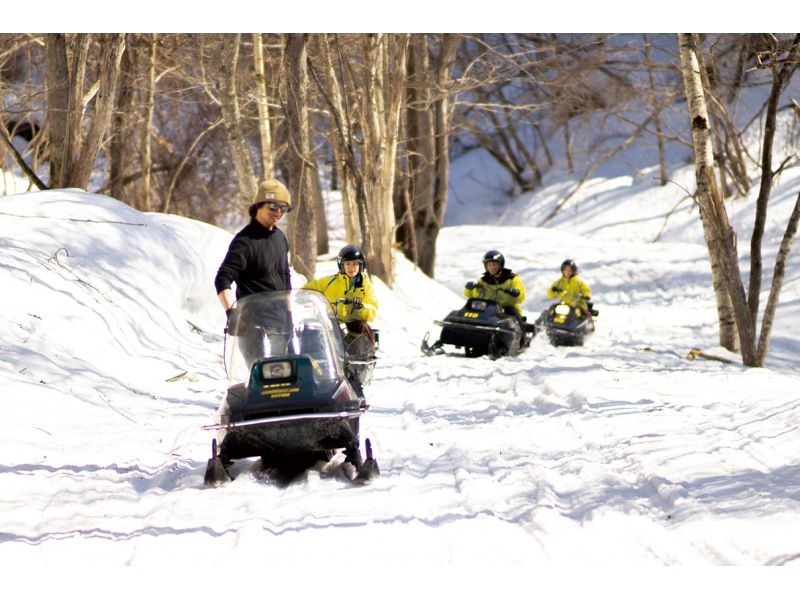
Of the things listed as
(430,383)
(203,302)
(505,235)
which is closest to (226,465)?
(430,383)

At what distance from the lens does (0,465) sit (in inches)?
297

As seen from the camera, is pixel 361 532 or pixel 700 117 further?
pixel 700 117

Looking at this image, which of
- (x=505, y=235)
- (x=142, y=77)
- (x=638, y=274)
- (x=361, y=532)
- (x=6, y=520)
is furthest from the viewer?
(x=505, y=235)

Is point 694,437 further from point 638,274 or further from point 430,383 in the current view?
point 638,274

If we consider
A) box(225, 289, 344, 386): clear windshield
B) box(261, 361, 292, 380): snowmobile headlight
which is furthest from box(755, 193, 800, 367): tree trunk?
box(261, 361, 292, 380): snowmobile headlight

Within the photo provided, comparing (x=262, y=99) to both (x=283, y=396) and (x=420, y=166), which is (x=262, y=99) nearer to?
(x=420, y=166)

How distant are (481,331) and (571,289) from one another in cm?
446

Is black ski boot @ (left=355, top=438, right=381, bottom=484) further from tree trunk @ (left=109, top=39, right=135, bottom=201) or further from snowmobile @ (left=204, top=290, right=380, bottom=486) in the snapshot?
tree trunk @ (left=109, top=39, right=135, bottom=201)

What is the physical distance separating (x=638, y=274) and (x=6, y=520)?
91.0 feet

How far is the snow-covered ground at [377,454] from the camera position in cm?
522

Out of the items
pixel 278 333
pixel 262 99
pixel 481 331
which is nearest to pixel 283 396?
pixel 278 333

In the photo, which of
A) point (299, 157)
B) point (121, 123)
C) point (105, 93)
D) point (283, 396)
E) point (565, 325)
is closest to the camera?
point (283, 396)

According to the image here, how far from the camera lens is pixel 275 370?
705 centimetres

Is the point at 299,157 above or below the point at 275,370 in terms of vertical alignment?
above
